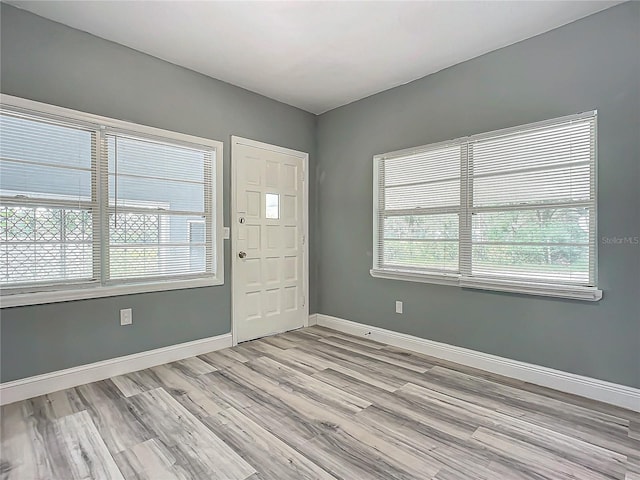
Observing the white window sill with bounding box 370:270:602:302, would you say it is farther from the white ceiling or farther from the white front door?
the white ceiling

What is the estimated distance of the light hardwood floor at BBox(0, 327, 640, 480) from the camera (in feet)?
5.80

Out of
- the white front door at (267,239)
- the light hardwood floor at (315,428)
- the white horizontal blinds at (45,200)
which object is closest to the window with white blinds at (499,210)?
the light hardwood floor at (315,428)

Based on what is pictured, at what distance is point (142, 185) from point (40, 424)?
1.87 meters

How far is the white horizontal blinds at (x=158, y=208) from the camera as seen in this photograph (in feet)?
9.67

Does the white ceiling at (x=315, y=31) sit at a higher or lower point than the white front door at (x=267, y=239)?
higher

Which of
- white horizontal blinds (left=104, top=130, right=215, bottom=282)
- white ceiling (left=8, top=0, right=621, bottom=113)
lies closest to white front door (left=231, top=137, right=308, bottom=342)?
white horizontal blinds (left=104, top=130, right=215, bottom=282)

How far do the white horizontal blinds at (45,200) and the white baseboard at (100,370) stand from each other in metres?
0.69

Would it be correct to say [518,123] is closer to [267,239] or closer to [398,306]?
[398,306]

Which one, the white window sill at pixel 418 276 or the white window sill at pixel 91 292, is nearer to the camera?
the white window sill at pixel 91 292

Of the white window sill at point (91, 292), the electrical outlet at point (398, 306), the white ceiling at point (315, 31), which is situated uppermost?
the white ceiling at point (315, 31)

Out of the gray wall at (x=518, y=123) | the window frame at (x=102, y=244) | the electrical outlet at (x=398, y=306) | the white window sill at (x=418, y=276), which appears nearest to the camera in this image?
the gray wall at (x=518, y=123)

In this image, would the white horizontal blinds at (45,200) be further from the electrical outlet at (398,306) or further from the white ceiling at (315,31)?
the electrical outlet at (398,306)

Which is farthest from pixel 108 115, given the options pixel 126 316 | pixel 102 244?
pixel 126 316

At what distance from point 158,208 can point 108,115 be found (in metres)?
0.84
